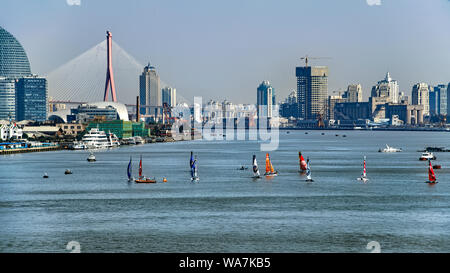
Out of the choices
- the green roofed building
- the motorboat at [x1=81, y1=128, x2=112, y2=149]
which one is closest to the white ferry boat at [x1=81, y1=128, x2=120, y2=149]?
the motorboat at [x1=81, y1=128, x2=112, y2=149]

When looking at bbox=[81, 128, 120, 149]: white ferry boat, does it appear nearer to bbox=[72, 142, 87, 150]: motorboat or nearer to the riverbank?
bbox=[72, 142, 87, 150]: motorboat

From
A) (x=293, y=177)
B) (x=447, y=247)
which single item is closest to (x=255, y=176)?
(x=293, y=177)

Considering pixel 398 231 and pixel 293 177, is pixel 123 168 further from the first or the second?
pixel 398 231

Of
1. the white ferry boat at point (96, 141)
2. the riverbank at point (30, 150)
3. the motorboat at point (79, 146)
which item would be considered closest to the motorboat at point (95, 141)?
the white ferry boat at point (96, 141)

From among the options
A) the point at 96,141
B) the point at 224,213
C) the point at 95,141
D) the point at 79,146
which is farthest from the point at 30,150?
the point at 224,213

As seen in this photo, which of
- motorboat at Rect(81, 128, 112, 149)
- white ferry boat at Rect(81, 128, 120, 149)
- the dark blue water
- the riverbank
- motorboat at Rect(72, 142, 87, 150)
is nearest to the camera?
the dark blue water

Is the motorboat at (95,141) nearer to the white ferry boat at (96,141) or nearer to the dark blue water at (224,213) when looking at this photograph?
the white ferry boat at (96,141)

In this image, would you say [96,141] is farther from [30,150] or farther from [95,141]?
[30,150]
